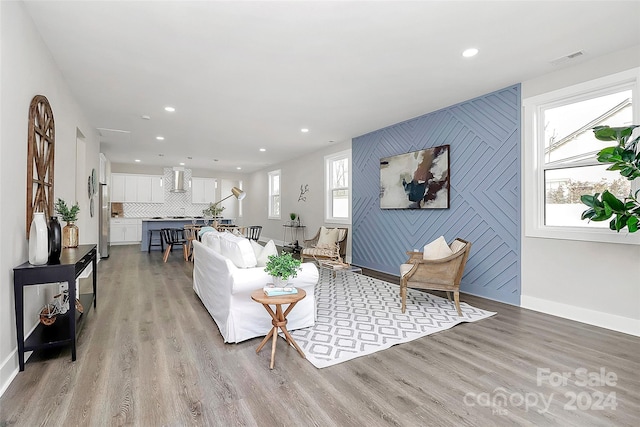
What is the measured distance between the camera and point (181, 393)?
1990mm

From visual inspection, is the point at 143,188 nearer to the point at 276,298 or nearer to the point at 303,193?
the point at 303,193

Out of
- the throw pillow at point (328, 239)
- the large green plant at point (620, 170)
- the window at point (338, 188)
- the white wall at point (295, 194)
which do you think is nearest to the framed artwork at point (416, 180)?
the throw pillow at point (328, 239)

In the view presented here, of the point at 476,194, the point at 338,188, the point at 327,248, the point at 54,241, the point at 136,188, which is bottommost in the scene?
the point at 327,248

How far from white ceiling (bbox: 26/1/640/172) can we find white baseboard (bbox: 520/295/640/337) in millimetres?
2598

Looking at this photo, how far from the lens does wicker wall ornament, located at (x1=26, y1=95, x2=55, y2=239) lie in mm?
2461

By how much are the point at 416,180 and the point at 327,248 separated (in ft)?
7.01

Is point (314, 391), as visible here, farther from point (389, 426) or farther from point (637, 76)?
point (637, 76)

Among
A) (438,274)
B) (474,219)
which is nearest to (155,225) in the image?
(438,274)

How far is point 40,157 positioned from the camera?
8.91 ft

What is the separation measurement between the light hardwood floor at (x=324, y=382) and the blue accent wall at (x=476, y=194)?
1076 mm

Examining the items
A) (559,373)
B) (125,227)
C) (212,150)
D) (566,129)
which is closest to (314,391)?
(559,373)

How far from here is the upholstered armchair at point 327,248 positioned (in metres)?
5.66

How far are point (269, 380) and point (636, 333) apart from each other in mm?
3392

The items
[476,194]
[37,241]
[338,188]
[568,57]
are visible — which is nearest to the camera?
[37,241]
